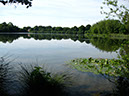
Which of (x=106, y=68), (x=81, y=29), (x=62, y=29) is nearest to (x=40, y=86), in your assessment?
(x=106, y=68)

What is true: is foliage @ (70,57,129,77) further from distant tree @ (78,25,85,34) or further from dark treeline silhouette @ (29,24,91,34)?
dark treeline silhouette @ (29,24,91,34)

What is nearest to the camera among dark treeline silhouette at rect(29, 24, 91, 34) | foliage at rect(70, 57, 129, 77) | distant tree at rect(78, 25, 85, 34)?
foliage at rect(70, 57, 129, 77)

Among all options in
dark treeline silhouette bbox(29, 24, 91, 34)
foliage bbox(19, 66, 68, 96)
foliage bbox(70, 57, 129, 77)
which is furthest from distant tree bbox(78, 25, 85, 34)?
foliage bbox(19, 66, 68, 96)

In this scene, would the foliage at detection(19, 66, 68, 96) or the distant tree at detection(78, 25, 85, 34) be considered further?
the distant tree at detection(78, 25, 85, 34)

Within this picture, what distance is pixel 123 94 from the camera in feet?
11.5

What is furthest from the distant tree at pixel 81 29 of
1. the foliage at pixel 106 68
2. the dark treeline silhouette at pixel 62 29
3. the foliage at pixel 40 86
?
the foliage at pixel 40 86

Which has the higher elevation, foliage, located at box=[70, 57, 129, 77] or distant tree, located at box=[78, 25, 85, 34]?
distant tree, located at box=[78, 25, 85, 34]

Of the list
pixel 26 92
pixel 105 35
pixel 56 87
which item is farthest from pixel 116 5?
pixel 26 92

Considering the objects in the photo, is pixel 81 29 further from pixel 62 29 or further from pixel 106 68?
pixel 106 68

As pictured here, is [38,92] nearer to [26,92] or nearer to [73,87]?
[26,92]

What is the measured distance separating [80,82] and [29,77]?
2713 mm

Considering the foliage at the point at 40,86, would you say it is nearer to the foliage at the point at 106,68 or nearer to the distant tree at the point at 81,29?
the foliage at the point at 106,68

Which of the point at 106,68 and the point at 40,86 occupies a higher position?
the point at 40,86

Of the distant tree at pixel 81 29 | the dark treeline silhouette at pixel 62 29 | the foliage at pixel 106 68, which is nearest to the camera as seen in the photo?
the foliage at pixel 106 68
